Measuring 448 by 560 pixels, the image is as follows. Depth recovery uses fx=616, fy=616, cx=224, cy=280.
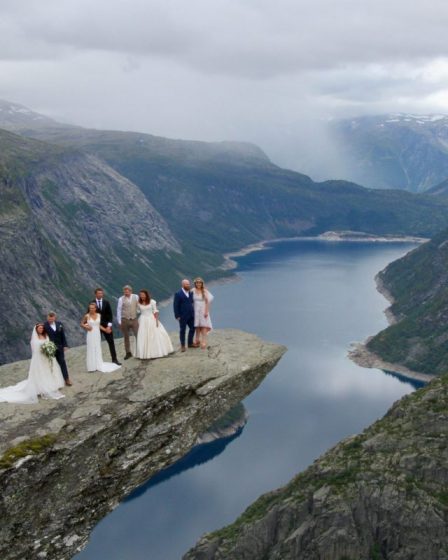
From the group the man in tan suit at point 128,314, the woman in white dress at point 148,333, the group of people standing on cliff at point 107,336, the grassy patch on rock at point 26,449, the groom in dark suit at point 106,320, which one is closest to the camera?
the grassy patch on rock at point 26,449

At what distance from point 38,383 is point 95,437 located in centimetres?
459

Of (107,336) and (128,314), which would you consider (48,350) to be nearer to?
(107,336)

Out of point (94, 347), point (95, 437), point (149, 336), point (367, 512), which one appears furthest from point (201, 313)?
point (367, 512)

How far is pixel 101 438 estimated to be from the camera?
89.4 feet

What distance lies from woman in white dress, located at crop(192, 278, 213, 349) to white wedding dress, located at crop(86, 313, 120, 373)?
5.38m

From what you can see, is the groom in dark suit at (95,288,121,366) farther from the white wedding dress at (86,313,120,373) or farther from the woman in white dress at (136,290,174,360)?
the woman in white dress at (136,290,174,360)

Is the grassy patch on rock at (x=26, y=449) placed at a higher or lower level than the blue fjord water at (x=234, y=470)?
higher

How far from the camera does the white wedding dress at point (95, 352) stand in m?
32.6

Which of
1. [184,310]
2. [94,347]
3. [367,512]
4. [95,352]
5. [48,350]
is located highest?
[184,310]

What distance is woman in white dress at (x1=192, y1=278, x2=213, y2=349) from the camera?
116 feet

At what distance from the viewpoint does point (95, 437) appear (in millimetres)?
27047

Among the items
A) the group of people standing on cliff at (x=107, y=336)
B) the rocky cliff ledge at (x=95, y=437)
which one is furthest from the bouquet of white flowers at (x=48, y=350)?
the rocky cliff ledge at (x=95, y=437)

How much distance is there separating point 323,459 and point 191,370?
74499 millimetres

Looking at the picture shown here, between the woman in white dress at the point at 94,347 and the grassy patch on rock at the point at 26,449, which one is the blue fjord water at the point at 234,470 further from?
the grassy patch on rock at the point at 26,449
